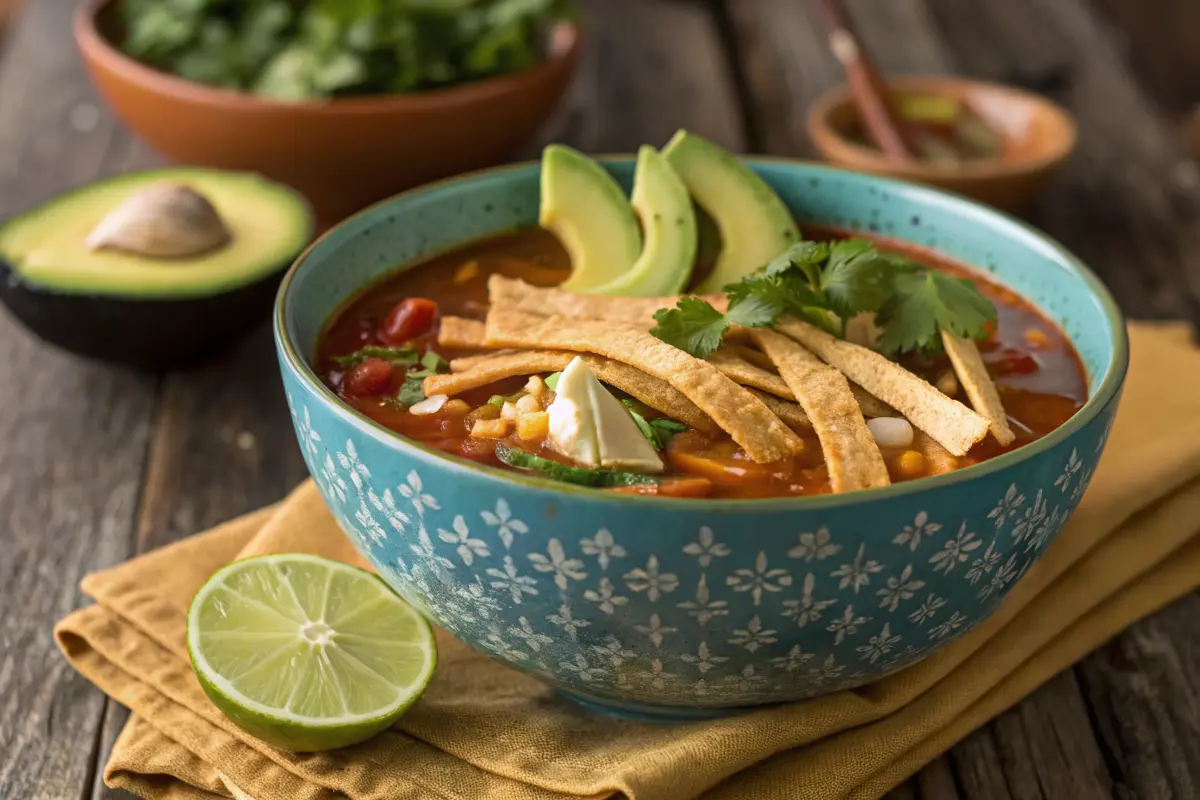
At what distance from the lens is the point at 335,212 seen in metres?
3.63

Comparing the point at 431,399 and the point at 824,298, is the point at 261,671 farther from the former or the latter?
the point at 824,298

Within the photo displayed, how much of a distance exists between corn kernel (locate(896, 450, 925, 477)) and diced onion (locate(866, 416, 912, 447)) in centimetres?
4

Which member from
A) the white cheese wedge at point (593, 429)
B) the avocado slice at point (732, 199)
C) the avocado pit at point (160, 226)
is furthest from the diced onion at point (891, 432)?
the avocado pit at point (160, 226)

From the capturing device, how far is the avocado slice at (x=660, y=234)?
2.29m

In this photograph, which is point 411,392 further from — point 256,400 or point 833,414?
point 256,400

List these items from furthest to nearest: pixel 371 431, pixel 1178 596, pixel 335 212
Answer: pixel 335 212
pixel 1178 596
pixel 371 431

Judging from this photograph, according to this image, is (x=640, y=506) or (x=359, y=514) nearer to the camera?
(x=640, y=506)

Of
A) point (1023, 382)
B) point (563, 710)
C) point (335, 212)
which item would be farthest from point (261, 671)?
point (335, 212)

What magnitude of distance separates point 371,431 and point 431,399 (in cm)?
31

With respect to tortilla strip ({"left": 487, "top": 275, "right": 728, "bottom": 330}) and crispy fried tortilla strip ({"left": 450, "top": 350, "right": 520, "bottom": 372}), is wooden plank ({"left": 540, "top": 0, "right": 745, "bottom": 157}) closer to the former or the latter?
tortilla strip ({"left": 487, "top": 275, "right": 728, "bottom": 330})

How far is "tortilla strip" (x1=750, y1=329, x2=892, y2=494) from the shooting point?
1.75 meters

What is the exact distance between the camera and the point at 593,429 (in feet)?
5.80

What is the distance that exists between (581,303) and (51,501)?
3.78 ft

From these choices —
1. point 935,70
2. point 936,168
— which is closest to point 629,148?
point 936,168
